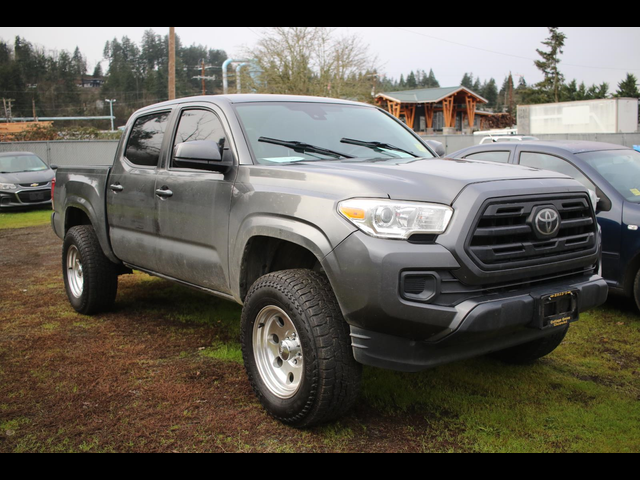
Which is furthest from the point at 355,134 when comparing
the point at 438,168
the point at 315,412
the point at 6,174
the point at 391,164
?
the point at 6,174

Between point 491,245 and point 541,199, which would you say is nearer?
point 491,245

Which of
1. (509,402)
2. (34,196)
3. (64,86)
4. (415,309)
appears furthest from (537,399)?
(64,86)

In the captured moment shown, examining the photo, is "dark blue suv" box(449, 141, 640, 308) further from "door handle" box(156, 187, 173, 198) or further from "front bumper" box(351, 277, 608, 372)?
"door handle" box(156, 187, 173, 198)

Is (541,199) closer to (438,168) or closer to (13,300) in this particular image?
(438,168)

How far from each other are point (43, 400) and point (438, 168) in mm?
2995

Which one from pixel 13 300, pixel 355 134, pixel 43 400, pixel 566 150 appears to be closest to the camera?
pixel 43 400

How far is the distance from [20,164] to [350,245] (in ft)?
56.7

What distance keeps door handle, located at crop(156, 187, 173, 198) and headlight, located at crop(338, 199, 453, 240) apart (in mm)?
2066

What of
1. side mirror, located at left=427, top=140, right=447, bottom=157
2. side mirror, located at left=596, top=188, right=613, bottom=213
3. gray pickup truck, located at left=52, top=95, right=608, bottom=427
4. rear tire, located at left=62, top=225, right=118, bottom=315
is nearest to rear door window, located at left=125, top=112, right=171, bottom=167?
gray pickup truck, located at left=52, top=95, right=608, bottom=427

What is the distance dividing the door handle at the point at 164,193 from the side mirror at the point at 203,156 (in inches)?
23.7

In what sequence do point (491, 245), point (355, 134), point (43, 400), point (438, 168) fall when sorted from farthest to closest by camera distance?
point (355, 134) → point (43, 400) → point (438, 168) → point (491, 245)

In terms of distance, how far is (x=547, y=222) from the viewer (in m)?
3.32

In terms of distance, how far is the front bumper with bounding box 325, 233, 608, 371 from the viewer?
3008 millimetres
